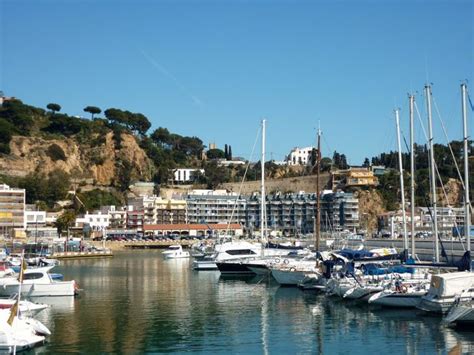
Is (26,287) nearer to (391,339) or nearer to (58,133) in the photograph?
(391,339)

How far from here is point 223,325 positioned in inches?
1183

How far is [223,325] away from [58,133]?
133 m

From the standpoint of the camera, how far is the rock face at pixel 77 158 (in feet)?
459

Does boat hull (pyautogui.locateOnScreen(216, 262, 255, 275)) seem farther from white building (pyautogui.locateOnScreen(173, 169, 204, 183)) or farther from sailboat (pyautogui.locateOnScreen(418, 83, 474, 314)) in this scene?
white building (pyautogui.locateOnScreen(173, 169, 204, 183))

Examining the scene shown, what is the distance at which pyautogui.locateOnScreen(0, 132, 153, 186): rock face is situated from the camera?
14000cm

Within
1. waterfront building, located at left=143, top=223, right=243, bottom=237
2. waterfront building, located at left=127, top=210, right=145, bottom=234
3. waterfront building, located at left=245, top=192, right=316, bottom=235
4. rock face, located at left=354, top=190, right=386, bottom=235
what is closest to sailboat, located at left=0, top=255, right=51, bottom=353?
waterfront building, located at left=143, top=223, right=243, bottom=237

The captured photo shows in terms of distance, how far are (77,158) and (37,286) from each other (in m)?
114

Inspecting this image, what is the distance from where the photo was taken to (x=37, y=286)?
38.4 m

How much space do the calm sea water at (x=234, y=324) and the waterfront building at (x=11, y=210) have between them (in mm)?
74822

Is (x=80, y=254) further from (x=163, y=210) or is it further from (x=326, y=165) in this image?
(x=326, y=165)

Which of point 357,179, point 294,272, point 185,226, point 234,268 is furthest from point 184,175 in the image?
point 294,272

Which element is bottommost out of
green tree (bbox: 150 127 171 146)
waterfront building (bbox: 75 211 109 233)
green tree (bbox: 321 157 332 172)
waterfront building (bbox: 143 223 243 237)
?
waterfront building (bbox: 143 223 243 237)

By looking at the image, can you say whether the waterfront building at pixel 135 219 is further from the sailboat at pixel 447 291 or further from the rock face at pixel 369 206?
the sailboat at pixel 447 291

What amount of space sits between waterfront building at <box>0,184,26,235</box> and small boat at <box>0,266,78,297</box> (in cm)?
7843
